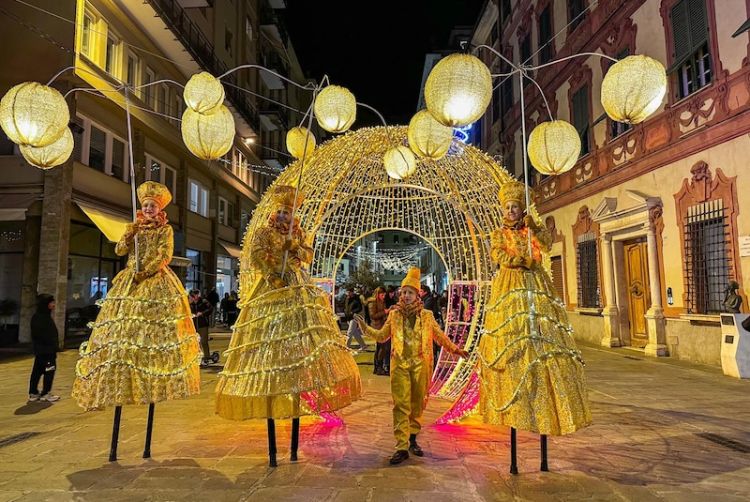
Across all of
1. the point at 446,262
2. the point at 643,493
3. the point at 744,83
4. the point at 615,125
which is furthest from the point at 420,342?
the point at 615,125

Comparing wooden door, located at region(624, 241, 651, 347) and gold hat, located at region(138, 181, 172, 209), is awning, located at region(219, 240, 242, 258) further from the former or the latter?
gold hat, located at region(138, 181, 172, 209)

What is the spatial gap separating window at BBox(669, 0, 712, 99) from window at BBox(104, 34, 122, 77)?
43.3ft

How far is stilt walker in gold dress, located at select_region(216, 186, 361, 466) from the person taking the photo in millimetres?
3506

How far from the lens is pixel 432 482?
341cm

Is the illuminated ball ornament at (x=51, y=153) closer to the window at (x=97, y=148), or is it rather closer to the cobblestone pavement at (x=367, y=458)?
the cobblestone pavement at (x=367, y=458)

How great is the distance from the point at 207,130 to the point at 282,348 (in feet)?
9.82

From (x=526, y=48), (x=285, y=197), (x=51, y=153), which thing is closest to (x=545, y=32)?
(x=526, y=48)

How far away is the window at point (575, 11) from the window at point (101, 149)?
42.1ft

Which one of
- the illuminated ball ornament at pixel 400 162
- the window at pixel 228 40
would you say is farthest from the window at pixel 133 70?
the illuminated ball ornament at pixel 400 162

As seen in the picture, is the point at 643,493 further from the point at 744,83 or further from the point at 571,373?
the point at 744,83

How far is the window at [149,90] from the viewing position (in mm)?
14242

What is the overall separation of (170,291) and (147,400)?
89 centimetres

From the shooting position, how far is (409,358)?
407 centimetres

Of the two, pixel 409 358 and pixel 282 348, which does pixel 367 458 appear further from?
pixel 282 348
